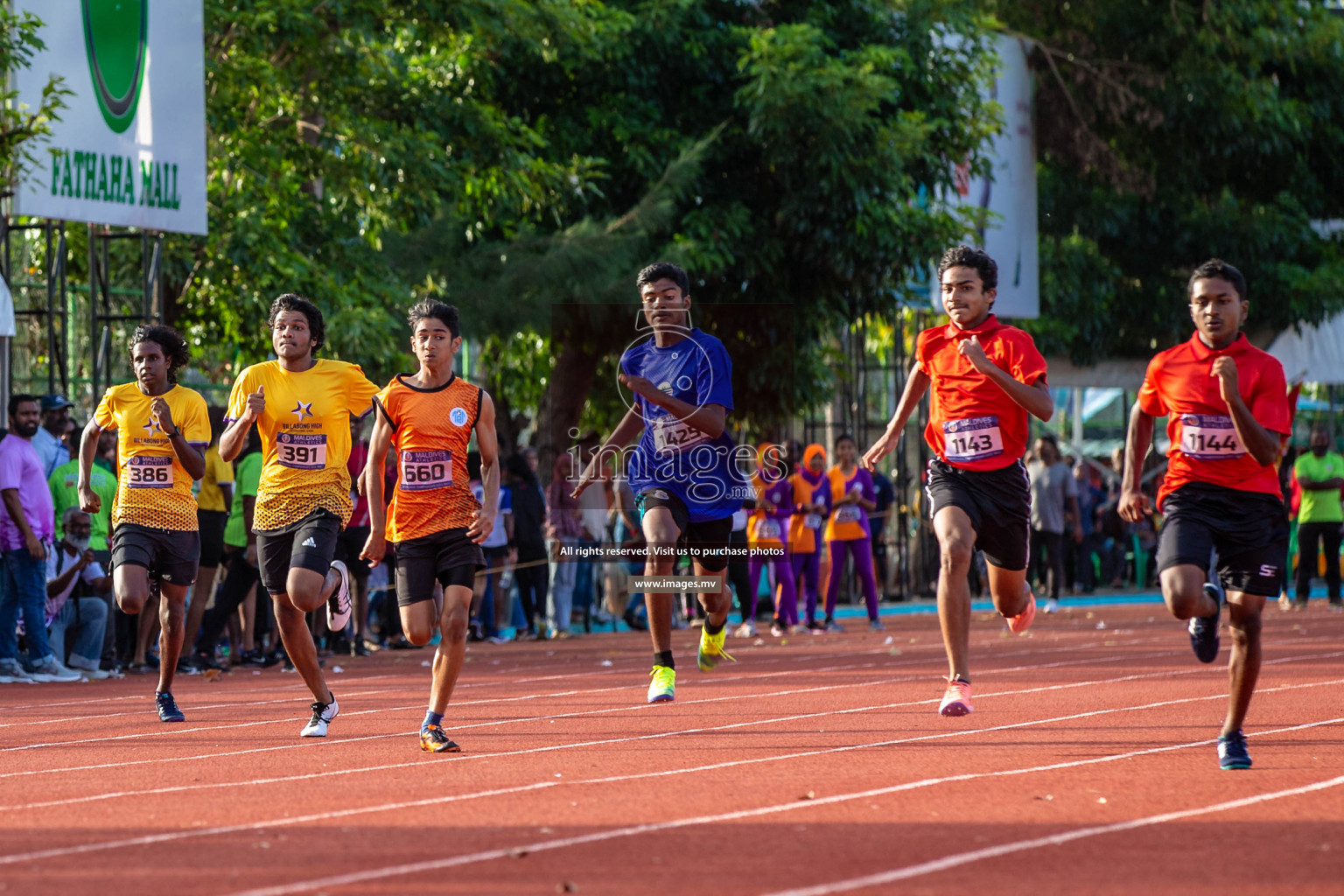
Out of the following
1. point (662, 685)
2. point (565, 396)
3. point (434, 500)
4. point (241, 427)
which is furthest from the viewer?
point (565, 396)

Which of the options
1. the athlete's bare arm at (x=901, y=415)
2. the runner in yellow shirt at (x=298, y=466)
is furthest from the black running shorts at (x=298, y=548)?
the athlete's bare arm at (x=901, y=415)

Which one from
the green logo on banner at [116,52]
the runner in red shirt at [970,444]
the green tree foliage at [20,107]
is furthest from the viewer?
the green logo on banner at [116,52]

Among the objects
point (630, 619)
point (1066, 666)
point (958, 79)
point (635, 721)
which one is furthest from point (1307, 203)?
point (635, 721)

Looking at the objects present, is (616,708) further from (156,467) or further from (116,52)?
(116,52)

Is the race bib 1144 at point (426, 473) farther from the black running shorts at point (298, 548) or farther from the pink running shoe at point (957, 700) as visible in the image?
the pink running shoe at point (957, 700)

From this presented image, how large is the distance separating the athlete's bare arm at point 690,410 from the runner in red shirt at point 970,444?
3.18 feet

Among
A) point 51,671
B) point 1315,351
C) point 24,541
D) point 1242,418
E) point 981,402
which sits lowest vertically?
point 51,671

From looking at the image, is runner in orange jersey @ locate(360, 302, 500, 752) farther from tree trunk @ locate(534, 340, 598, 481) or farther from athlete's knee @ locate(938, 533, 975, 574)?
tree trunk @ locate(534, 340, 598, 481)

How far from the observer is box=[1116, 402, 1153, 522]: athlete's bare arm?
767cm

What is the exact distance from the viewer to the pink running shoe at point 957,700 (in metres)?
8.52

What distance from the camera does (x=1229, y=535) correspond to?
24.4 ft

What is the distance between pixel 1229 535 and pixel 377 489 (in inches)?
140

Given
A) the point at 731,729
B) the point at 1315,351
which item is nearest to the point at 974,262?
the point at 731,729

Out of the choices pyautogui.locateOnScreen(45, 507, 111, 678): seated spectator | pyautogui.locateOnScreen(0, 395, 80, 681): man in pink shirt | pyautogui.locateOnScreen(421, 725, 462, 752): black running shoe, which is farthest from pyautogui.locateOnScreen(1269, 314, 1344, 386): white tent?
pyautogui.locateOnScreen(421, 725, 462, 752): black running shoe
